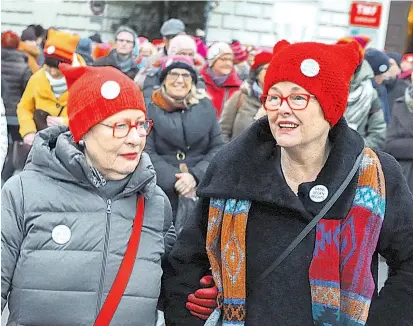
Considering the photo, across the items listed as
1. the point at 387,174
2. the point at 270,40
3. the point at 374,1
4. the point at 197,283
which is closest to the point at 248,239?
the point at 197,283

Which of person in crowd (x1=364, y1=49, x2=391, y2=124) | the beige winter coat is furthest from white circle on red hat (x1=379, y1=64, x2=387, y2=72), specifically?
the beige winter coat

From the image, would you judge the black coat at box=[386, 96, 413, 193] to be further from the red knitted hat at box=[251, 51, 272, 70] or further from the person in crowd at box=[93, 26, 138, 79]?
the person in crowd at box=[93, 26, 138, 79]

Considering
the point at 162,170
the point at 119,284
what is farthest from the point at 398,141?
the point at 119,284

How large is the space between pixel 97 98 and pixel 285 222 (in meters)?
0.81

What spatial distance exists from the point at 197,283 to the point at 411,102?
369cm

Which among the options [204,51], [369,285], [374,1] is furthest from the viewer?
[374,1]

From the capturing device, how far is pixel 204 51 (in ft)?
36.4

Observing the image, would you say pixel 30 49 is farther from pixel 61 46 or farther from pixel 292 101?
pixel 292 101

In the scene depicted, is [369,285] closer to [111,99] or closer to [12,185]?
[111,99]

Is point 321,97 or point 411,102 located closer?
point 321,97

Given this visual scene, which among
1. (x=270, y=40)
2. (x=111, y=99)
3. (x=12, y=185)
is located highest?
(x=111, y=99)

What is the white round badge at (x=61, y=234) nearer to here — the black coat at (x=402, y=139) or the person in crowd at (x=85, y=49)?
the black coat at (x=402, y=139)

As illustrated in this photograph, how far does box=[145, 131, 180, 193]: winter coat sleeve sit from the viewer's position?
500cm

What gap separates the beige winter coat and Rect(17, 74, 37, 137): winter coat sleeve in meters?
1.61
